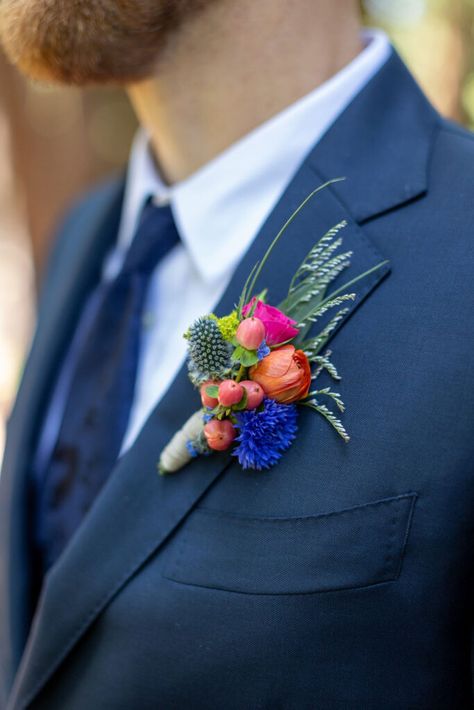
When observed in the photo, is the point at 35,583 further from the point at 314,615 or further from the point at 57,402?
the point at 314,615

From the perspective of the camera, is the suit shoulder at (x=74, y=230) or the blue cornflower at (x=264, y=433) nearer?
the blue cornflower at (x=264, y=433)

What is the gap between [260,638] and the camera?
770 mm

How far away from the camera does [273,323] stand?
779 mm

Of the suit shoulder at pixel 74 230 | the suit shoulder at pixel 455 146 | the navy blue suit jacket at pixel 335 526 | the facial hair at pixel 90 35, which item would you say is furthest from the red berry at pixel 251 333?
the suit shoulder at pixel 74 230

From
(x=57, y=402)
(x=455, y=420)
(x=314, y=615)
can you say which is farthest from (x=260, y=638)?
(x=57, y=402)

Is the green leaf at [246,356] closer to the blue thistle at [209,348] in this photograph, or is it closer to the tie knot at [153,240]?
Answer: the blue thistle at [209,348]

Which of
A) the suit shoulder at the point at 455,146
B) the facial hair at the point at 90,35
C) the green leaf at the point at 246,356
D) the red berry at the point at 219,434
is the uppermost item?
the facial hair at the point at 90,35

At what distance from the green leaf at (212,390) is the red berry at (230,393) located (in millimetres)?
18

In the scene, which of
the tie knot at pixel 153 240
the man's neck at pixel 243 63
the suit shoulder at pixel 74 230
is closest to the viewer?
the man's neck at pixel 243 63

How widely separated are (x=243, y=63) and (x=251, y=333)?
1.57 feet

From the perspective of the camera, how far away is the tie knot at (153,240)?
1.13 meters

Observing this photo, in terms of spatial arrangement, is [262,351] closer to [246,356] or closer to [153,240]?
[246,356]

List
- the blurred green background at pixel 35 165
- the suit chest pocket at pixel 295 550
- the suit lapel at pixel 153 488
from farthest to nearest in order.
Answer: the blurred green background at pixel 35 165, the suit lapel at pixel 153 488, the suit chest pocket at pixel 295 550

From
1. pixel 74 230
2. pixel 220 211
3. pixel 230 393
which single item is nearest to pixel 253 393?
pixel 230 393
